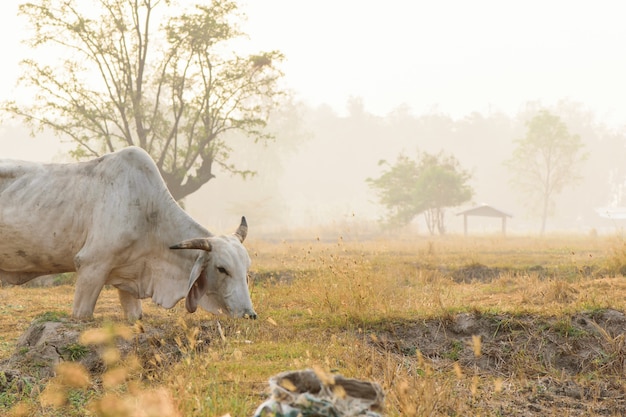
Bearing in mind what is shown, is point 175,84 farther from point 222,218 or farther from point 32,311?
point 222,218

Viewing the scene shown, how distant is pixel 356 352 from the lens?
5547 mm

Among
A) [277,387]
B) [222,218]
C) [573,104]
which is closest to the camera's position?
[277,387]

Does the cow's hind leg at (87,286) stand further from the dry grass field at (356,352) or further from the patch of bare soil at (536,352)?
the patch of bare soil at (536,352)

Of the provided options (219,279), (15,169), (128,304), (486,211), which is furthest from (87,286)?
(486,211)

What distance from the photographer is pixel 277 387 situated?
9.50 feet

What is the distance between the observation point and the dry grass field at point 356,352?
4.20 meters

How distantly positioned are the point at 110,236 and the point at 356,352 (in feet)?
10.1

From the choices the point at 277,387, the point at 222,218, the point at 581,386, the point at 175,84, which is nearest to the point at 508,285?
the point at 581,386

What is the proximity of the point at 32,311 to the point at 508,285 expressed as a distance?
7281mm

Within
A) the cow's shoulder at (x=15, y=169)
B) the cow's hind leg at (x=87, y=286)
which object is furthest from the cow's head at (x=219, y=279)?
the cow's shoulder at (x=15, y=169)

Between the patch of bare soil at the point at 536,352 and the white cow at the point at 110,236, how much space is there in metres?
1.88

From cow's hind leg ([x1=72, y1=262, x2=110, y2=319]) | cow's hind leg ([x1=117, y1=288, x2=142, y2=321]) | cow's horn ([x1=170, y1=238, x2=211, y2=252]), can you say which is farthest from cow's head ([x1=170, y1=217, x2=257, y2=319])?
cow's hind leg ([x1=117, y1=288, x2=142, y2=321])

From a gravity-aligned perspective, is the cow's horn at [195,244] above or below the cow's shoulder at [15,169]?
below

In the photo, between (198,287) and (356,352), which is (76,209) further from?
(356,352)
